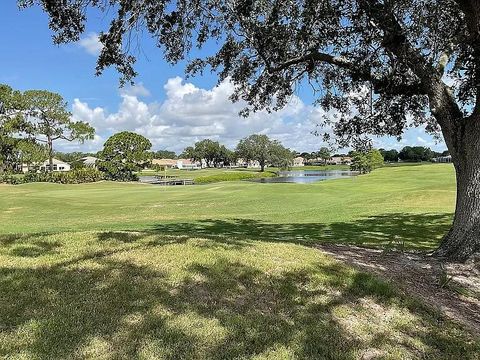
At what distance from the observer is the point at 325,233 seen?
14.4 m

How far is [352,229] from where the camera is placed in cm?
1539

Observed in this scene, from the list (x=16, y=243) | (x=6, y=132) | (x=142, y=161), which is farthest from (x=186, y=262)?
(x=142, y=161)

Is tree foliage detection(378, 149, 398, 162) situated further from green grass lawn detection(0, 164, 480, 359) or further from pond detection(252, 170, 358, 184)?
green grass lawn detection(0, 164, 480, 359)

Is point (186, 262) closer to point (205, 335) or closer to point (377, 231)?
point (205, 335)

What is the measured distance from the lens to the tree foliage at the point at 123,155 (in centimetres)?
7081

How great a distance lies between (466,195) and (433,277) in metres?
1.98

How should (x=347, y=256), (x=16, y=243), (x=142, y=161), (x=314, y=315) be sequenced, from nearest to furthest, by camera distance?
(x=314, y=315) < (x=16, y=243) < (x=347, y=256) < (x=142, y=161)

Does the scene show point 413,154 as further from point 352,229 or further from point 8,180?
point 352,229

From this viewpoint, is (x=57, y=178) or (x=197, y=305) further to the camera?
(x=57, y=178)

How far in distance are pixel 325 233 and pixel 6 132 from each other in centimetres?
5261

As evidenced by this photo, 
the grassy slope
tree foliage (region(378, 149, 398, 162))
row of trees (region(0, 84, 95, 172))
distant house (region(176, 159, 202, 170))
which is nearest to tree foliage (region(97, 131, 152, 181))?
row of trees (region(0, 84, 95, 172))

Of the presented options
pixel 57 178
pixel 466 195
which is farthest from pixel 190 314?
pixel 57 178

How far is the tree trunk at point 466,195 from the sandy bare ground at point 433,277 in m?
0.34

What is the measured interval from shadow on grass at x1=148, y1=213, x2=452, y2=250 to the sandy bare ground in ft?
14.2
